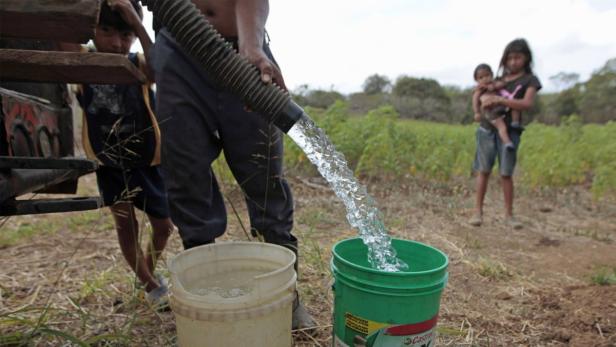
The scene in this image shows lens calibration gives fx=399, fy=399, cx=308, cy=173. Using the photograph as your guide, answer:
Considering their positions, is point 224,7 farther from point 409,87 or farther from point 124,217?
point 409,87

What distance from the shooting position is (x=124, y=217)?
196cm

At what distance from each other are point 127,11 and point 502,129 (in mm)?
3530

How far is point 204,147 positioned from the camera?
1.56 m

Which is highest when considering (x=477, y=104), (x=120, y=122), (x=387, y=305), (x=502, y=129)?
(x=477, y=104)

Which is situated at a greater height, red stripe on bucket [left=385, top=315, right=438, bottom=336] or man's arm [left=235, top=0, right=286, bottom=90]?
man's arm [left=235, top=0, right=286, bottom=90]

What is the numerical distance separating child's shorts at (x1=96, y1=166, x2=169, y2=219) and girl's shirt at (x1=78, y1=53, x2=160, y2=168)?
56 mm

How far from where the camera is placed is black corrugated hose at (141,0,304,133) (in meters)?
1.18

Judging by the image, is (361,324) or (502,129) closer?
(361,324)

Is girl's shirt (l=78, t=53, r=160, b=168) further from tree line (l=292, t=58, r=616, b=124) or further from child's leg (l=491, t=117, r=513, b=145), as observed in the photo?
tree line (l=292, t=58, r=616, b=124)

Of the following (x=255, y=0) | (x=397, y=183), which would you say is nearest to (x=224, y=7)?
(x=255, y=0)

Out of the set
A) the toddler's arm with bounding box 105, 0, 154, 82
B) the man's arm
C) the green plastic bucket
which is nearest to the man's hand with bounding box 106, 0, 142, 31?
the toddler's arm with bounding box 105, 0, 154, 82

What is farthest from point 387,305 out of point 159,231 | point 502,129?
point 502,129

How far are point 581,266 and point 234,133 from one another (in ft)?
8.94

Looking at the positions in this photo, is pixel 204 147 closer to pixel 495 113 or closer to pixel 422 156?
pixel 495 113
